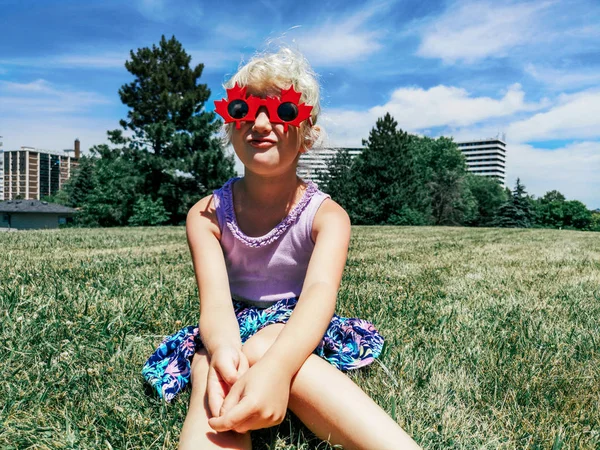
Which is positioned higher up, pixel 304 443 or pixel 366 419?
pixel 366 419

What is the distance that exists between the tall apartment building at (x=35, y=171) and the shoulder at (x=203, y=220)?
14404 cm

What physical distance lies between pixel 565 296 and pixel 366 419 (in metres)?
3.19

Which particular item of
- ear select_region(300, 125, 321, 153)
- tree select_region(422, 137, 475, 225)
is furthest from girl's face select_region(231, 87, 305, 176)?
tree select_region(422, 137, 475, 225)

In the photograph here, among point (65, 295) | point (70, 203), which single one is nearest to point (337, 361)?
point (65, 295)

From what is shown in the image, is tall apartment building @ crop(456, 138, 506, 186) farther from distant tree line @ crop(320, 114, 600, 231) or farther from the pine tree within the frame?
the pine tree

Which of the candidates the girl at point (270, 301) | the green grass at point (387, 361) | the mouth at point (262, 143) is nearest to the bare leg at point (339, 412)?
the girl at point (270, 301)

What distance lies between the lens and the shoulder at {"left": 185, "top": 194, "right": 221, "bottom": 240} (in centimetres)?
A: 217

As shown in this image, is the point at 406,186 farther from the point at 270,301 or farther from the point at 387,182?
the point at 270,301

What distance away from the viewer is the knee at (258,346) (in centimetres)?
165

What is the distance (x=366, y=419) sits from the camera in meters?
1.41

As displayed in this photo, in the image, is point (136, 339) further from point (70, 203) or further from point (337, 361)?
point (70, 203)

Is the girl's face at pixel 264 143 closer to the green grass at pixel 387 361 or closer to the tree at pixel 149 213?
the green grass at pixel 387 361

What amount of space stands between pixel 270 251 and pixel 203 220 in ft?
1.13

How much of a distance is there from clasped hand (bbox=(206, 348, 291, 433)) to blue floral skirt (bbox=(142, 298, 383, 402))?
0.42 m
